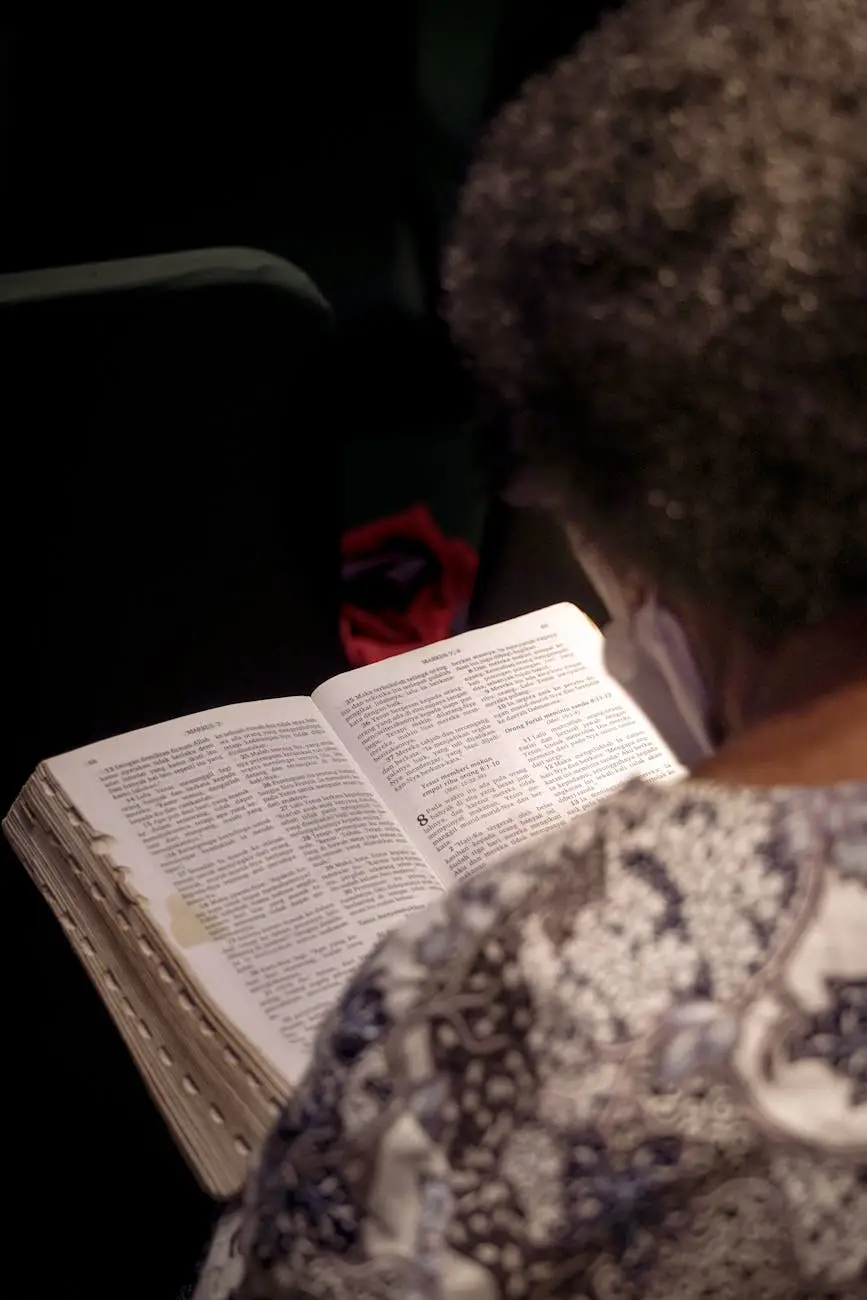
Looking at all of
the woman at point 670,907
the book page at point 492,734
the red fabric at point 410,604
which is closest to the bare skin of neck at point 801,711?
the woman at point 670,907

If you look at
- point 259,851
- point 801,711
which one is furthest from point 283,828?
point 801,711

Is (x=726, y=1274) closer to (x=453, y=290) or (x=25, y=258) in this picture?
(x=453, y=290)

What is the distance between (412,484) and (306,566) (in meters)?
0.54

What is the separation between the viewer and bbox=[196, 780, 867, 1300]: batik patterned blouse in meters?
0.33

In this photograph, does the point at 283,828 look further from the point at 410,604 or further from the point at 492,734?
the point at 410,604

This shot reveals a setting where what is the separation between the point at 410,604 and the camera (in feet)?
3.88

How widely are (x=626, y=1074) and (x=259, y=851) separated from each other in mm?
288

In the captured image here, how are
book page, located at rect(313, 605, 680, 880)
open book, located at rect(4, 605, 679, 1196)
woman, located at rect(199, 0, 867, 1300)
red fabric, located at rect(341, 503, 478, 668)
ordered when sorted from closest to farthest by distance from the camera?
woman, located at rect(199, 0, 867, 1300) → open book, located at rect(4, 605, 679, 1196) → book page, located at rect(313, 605, 680, 880) → red fabric, located at rect(341, 503, 478, 668)

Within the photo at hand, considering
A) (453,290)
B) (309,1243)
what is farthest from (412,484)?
(309,1243)

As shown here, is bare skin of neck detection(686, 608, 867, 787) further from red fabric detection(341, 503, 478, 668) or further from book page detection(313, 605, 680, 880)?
red fabric detection(341, 503, 478, 668)

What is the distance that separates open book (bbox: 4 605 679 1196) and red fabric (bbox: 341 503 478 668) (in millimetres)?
396

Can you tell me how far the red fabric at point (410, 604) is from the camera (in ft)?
3.69

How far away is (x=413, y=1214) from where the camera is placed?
1.13 ft

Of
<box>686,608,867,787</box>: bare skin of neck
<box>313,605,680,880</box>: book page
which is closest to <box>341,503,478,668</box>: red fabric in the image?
<box>313,605,680,880</box>: book page
